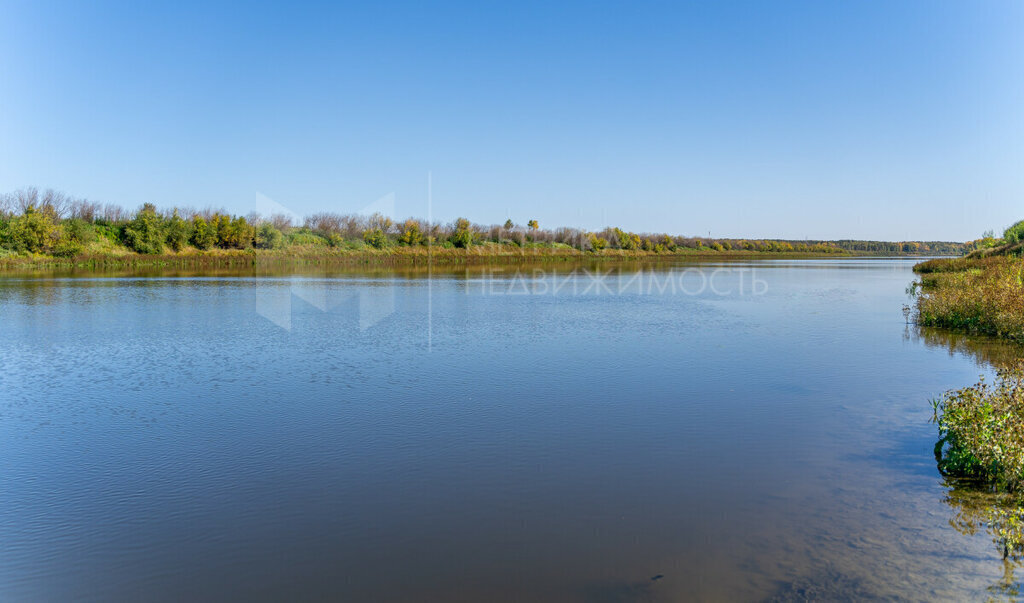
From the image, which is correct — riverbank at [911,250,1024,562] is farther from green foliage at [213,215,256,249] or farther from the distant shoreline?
green foliage at [213,215,256,249]

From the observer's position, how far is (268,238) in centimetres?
6519

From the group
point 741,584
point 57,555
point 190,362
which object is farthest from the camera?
point 190,362

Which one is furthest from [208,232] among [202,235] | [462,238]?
[462,238]

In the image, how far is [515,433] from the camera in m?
8.12

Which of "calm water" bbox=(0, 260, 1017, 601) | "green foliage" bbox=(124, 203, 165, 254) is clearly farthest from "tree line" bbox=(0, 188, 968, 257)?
"calm water" bbox=(0, 260, 1017, 601)

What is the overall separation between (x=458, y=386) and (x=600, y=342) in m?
5.67

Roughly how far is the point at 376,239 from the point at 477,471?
66.6 metres

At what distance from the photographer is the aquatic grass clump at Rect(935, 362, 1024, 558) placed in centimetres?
554

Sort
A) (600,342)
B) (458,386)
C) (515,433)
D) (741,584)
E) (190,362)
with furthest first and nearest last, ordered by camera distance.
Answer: (600,342), (190,362), (458,386), (515,433), (741,584)

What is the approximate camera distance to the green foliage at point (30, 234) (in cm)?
4709

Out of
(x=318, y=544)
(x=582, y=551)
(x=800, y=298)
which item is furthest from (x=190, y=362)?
(x=800, y=298)

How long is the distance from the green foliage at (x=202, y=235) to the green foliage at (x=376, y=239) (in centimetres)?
1618

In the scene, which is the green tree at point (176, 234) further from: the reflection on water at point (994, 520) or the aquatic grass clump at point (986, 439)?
the reflection on water at point (994, 520)

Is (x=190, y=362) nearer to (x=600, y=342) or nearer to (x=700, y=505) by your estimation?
(x=600, y=342)
